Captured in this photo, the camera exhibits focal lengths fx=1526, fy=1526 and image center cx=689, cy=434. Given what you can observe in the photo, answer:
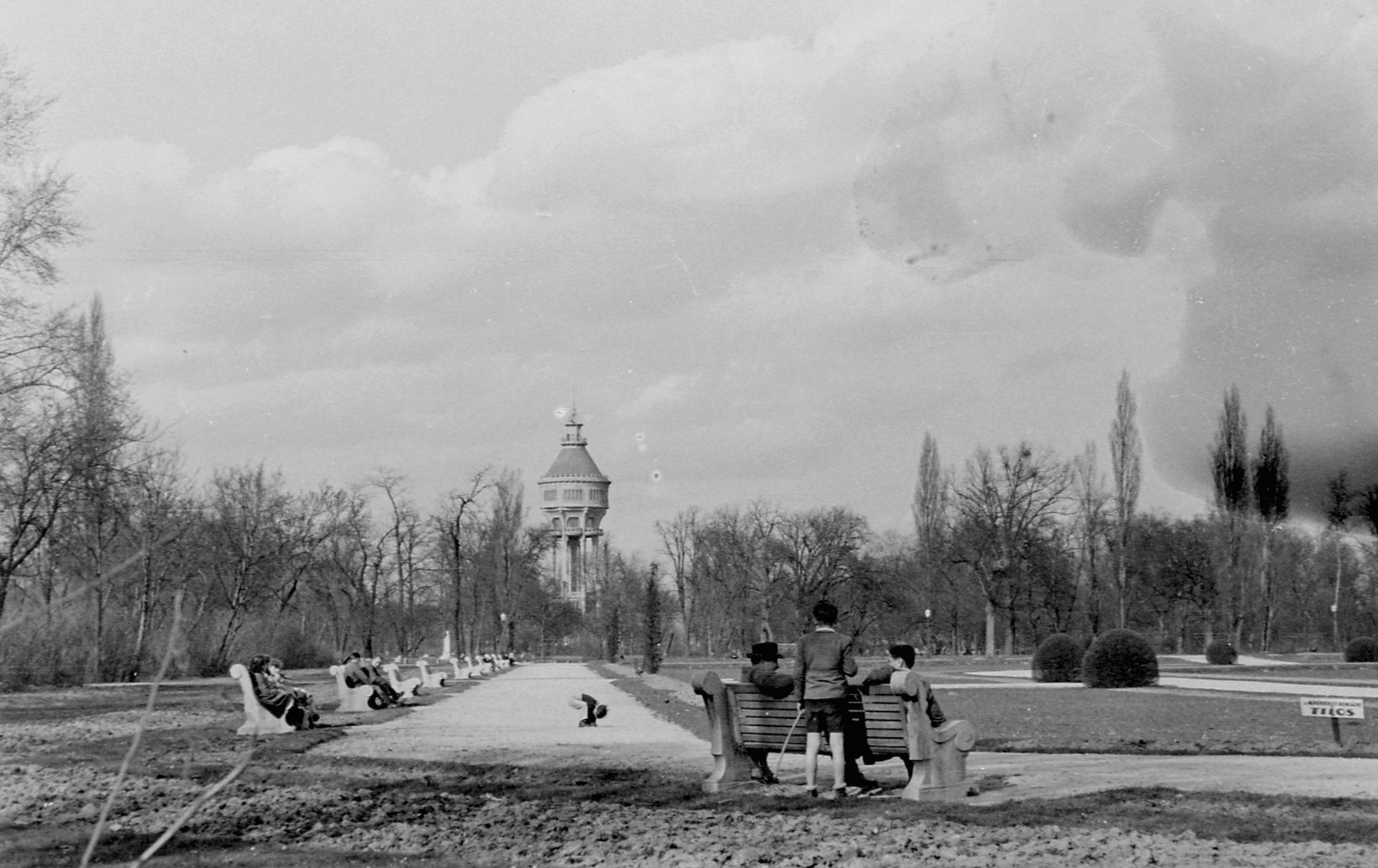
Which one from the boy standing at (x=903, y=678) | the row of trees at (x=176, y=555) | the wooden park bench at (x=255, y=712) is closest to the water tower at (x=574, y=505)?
the row of trees at (x=176, y=555)

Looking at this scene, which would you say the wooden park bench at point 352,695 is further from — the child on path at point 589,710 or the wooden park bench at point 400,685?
the child on path at point 589,710

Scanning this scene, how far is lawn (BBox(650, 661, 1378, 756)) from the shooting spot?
15.5 meters

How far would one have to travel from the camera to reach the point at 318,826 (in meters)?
9.73

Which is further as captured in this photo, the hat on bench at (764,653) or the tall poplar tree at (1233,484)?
the tall poplar tree at (1233,484)

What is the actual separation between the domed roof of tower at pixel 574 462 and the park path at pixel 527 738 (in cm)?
10652

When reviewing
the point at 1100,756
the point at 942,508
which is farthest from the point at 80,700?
the point at 942,508

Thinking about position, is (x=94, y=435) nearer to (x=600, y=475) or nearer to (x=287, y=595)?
(x=287, y=595)

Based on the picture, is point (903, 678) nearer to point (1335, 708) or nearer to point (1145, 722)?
point (1335, 708)

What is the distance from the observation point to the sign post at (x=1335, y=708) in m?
15.0

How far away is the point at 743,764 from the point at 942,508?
227ft

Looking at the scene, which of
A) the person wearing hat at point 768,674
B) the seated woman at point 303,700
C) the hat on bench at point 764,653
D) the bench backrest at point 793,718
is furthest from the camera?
the seated woman at point 303,700

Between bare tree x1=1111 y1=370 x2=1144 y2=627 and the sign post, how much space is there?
53.9 meters

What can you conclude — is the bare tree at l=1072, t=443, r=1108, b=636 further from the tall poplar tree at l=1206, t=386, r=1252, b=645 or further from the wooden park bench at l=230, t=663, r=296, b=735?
the wooden park bench at l=230, t=663, r=296, b=735

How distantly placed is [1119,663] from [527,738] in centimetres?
1652
